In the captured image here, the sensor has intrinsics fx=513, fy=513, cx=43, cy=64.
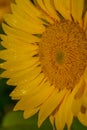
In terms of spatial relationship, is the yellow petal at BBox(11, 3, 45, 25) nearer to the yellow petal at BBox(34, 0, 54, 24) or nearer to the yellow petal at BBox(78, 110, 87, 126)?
the yellow petal at BBox(34, 0, 54, 24)

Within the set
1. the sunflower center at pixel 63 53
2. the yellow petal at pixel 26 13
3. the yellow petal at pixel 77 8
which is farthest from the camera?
the yellow petal at pixel 26 13

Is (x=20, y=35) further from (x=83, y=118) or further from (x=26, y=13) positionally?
(x=83, y=118)

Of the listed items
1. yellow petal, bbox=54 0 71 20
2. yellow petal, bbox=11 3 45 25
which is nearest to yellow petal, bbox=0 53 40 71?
yellow petal, bbox=11 3 45 25

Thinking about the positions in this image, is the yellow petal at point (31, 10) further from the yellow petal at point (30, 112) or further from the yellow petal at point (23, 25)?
the yellow petal at point (30, 112)

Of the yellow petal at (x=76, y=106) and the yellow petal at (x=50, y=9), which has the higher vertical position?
the yellow petal at (x=50, y=9)

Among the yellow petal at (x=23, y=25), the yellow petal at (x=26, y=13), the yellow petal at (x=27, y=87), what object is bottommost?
the yellow petal at (x=27, y=87)

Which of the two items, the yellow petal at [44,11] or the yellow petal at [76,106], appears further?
the yellow petal at [44,11]

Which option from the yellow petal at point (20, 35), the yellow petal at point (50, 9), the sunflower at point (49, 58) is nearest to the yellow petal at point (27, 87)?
the sunflower at point (49, 58)

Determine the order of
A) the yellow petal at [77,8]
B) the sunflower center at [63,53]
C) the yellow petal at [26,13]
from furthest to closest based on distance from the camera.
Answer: the yellow petal at [26,13] → the sunflower center at [63,53] → the yellow petal at [77,8]
